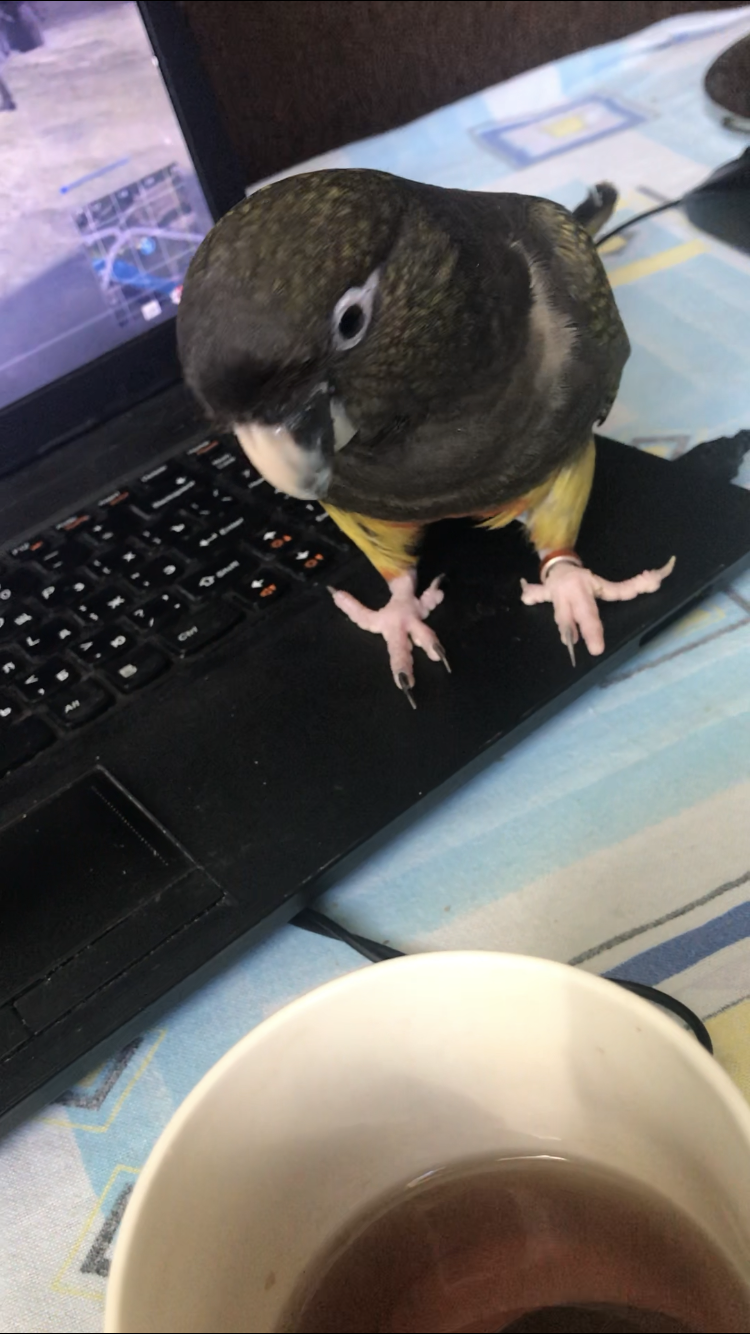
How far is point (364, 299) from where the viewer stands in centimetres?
43

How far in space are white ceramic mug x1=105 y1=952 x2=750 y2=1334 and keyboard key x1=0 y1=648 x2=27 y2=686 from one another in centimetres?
36

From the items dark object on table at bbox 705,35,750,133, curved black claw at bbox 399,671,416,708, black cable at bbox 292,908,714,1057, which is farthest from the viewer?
dark object on table at bbox 705,35,750,133

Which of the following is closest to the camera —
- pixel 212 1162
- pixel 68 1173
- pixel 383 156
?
pixel 212 1162

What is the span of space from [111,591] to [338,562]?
14cm

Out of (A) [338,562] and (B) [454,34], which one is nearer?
(A) [338,562]

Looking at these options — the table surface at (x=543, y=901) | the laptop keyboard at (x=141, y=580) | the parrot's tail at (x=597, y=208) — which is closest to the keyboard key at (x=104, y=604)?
the laptop keyboard at (x=141, y=580)

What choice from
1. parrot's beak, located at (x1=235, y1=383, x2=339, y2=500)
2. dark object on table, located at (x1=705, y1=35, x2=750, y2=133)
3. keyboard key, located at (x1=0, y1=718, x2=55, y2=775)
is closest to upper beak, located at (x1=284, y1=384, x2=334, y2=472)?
parrot's beak, located at (x1=235, y1=383, x2=339, y2=500)

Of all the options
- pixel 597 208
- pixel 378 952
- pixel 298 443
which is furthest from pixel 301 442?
pixel 597 208

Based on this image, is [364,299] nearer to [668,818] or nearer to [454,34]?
[668,818]

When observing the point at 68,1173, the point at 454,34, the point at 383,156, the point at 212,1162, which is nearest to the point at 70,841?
the point at 68,1173

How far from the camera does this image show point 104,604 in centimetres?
58

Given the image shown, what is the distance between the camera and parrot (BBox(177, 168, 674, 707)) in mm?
394

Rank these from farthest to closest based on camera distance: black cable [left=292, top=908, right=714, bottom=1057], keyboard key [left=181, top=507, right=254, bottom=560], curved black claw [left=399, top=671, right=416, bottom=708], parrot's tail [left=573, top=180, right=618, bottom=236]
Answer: parrot's tail [left=573, top=180, right=618, bottom=236], keyboard key [left=181, top=507, right=254, bottom=560], curved black claw [left=399, top=671, right=416, bottom=708], black cable [left=292, top=908, right=714, bottom=1057]

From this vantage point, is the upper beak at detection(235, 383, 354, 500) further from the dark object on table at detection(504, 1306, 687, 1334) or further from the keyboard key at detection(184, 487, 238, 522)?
the dark object on table at detection(504, 1306, 687, 1334)
